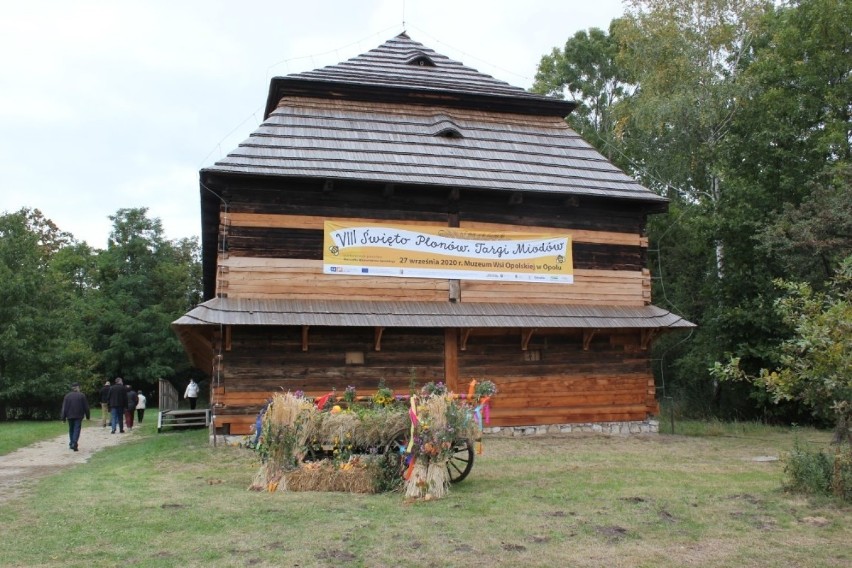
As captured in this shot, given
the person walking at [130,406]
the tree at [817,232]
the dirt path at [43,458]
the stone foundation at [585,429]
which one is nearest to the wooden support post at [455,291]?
the stone foundation at [585,429]

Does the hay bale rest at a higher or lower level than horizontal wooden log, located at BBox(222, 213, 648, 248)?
lower

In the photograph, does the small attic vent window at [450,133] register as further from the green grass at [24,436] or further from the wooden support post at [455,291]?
the green grass at [24,436]

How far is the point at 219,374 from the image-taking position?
13.0m

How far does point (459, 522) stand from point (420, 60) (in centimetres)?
1446

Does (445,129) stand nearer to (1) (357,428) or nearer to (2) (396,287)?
(2) (396,287)

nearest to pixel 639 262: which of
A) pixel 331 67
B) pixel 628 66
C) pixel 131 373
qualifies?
pixel 331 67

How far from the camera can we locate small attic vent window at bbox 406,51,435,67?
18391mm

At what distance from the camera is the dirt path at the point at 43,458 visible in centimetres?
950

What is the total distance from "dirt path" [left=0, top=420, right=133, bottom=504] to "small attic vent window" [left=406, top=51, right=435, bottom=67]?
1157 centimetres

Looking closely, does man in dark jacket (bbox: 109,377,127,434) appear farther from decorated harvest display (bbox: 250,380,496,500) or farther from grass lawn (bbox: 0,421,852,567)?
decorated harvest display (bbox: 250,380,496,500)

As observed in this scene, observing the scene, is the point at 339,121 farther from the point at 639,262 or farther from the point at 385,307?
the point at 639,262

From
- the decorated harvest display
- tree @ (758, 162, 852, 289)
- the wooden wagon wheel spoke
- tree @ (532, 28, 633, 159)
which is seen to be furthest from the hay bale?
tree @ (532, 28, 633, 159)

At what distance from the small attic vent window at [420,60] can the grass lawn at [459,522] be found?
39.0 ft

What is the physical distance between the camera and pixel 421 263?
1416 cm
